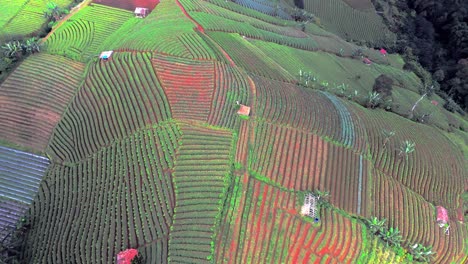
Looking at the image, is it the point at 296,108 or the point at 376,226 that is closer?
the point at 376,226

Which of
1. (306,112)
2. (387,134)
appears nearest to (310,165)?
(306,112)

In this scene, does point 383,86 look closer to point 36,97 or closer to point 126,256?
point 126,256

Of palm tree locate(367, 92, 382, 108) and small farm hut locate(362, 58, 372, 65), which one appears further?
small farm hut locate(362, 58, 372, 65)

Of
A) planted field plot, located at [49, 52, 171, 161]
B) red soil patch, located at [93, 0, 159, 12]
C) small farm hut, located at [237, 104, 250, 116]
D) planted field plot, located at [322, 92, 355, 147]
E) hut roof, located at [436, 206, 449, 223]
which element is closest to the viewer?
hut roof, located at [436, 206, 449, 223]

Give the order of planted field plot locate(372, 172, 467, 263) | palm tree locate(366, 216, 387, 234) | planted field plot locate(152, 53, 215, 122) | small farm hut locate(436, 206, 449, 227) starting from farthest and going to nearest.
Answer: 1. planted field plot locate(152, 53, 215, 122)
2. small farm hut locate(436, 206, 449, 227)
3. planted field plot locate(372, 172, 467, 263)
4. palm tree locate(366, 216, 387, 234)

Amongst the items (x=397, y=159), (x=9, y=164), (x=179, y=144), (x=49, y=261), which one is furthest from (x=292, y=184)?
(x=9, y=164)

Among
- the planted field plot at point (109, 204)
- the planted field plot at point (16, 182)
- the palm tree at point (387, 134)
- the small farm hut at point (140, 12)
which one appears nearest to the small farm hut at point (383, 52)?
the palm tree at point (387, 134)

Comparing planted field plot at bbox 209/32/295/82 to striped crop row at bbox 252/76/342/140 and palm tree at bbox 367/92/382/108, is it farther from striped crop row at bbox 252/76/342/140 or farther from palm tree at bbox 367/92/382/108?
palm tree at bbox 367/92/382/108

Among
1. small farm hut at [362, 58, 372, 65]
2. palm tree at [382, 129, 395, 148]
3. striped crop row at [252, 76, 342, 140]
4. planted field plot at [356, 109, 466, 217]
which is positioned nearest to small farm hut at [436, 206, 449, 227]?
planted field plot at [356, 109, 466, 217]
